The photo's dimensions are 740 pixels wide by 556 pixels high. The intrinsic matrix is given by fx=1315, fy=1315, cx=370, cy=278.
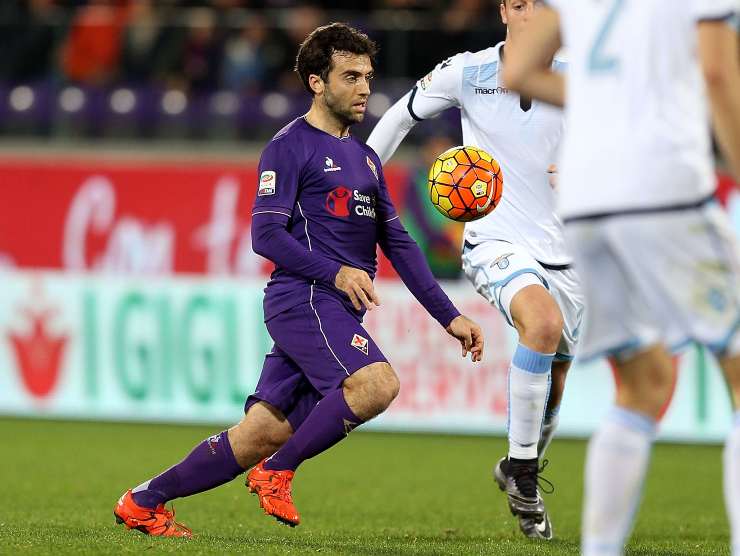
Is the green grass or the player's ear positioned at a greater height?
the player's ear

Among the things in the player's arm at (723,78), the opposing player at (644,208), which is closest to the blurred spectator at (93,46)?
the opposing player at (644,208)

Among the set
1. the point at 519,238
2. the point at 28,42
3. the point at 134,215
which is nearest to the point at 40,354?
the point at 134,215

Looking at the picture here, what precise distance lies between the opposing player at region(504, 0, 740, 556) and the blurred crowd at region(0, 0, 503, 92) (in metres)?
11.8

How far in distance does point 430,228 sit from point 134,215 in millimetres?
3832

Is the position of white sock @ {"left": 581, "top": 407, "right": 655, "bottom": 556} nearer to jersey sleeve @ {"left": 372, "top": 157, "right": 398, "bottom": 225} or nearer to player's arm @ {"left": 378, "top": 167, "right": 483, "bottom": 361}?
player's arm @ {"left": 378, "top": 167, "right": 483, "bottom": 361}

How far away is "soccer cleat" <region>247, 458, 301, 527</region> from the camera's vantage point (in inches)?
222

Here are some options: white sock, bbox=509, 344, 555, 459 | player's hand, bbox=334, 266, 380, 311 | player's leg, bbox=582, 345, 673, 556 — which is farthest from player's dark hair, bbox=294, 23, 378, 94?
player's leg, bbox=582, 345, 673, 556

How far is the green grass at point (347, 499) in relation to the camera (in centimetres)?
580

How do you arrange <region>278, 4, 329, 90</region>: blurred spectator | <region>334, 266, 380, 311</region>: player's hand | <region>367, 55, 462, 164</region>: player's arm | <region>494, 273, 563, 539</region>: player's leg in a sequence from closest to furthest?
1. <region>334, 266, 380, 311</region>: player's hand
2. <region>494, 273, 563, 539</region>: player's leg
3. <region>367, 55, 462, 164</region>: player's arm
4. <region>278, 4, 329, 90</region>: blurred spectator

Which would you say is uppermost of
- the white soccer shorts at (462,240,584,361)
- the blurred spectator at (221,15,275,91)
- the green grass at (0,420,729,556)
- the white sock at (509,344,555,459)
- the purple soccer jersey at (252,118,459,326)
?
the blurred spectator at (221,15,275,91)

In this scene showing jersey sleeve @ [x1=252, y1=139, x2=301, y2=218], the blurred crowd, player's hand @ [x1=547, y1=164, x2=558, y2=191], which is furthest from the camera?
the blurred crowd

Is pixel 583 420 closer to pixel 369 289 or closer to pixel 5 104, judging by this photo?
pixel 369 289

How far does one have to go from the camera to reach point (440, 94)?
6.86 metres

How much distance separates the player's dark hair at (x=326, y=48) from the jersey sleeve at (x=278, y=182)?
17.1 inches
